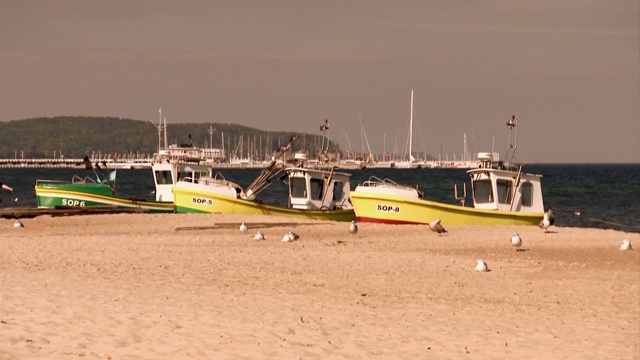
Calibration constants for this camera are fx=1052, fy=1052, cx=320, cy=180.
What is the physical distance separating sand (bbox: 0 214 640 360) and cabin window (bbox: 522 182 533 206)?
292 inches

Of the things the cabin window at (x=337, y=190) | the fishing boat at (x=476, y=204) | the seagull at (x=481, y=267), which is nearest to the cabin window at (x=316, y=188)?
the cabin window at (x=337, y=190)

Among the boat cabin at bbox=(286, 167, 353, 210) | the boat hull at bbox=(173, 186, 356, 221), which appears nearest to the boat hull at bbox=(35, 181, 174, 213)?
the boat hull at bbox=(173, 186, 356, 221)

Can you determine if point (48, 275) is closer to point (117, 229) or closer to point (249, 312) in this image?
point (249, 312)

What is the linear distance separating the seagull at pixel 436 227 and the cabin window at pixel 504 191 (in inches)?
176

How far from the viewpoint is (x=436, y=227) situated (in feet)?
119

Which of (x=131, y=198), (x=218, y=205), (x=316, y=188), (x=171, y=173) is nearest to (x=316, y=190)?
(x=316, y=188)

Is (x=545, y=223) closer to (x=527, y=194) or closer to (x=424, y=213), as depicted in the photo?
(x=527, y=194)

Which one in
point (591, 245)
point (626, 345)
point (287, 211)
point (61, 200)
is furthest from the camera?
point (61, 200)

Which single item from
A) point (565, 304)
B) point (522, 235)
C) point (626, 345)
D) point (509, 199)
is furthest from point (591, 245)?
point (626, 345)

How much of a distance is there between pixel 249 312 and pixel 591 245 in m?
18.6

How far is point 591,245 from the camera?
3269cm

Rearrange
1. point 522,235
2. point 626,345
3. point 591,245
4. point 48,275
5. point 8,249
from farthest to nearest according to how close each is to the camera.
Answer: point 522,235
point 591,245
point 8,249
point 48,275
point 626,345

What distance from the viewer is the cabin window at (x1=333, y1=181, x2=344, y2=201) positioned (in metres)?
45.2

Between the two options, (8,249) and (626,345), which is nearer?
(626,345)
